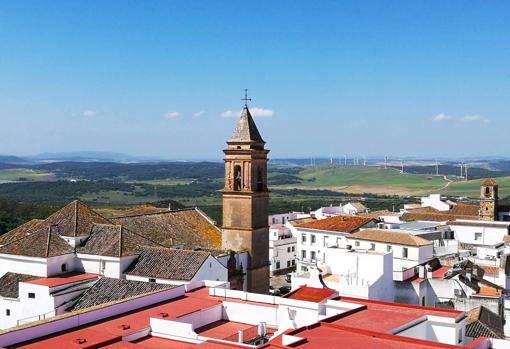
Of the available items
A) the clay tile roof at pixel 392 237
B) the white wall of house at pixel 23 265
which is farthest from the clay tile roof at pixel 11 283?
the clay tile roof at pixel 392 237

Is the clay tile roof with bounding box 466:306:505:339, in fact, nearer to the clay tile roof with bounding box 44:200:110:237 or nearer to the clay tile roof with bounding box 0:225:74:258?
the clay tile roof with bounding box 0:225:74:258

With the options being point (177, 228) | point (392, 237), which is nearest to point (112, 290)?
point (177, 228)

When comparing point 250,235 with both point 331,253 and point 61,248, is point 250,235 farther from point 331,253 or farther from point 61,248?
point 61,248

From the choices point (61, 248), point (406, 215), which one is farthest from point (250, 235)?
point (406, 215)

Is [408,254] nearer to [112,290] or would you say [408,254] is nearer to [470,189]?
[112,290]

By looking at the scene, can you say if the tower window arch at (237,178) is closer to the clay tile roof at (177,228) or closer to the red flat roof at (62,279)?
the clay tile roof at (177,228)

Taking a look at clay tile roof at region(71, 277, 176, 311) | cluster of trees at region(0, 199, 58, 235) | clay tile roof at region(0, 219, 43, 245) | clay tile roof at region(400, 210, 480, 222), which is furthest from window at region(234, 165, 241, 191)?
cluster of trees at region(0, 199, 58, 235)
